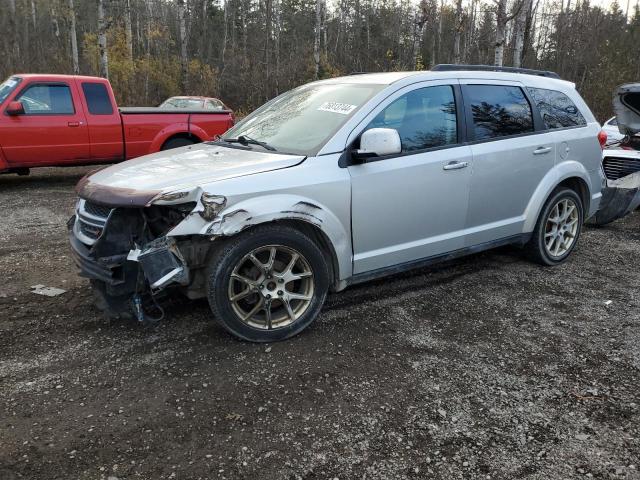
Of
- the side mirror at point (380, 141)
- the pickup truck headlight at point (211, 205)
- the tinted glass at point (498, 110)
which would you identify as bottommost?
the pickup truck headlight at point (211, 205)

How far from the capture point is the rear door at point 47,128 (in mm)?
8797

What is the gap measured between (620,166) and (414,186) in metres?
5.36

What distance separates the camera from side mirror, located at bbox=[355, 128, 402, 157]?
3.65 metres

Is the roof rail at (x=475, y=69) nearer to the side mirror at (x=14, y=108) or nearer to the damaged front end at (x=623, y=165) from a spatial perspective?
the damaged front end at (x=623, y=165)

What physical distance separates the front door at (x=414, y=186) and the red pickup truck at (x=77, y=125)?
6.59m

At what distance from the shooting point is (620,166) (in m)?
7.86

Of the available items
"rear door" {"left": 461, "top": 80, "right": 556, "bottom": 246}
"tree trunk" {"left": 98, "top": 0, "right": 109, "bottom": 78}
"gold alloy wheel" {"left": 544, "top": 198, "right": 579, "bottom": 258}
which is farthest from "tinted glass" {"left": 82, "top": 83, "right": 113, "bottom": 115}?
"tree trunk" {"left": 98, "top": 0, "right": 109, "bottom": 78}

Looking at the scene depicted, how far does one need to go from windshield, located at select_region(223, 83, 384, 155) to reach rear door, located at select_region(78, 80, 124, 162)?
5.72 metres

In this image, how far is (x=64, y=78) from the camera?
9430 mm

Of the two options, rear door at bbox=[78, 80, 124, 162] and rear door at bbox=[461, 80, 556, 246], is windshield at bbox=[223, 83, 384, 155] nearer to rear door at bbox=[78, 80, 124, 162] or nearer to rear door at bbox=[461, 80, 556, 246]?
rear door at bbox=[461, 80, 556, 246]

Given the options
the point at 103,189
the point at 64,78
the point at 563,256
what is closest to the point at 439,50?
the point at 64,78

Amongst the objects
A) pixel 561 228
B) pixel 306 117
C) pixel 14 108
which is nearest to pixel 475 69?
pixel 306 117

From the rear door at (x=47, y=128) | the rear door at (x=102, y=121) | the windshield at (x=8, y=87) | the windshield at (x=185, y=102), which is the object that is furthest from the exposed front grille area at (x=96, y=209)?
the windshield at (x=185, y=102)

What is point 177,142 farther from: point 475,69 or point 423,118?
point 423,118
